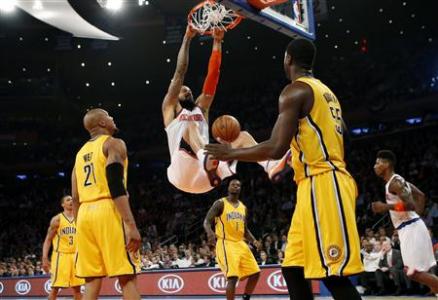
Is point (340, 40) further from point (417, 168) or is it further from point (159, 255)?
point (159, 255)

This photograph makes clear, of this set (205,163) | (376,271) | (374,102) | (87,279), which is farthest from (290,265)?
(374,102)

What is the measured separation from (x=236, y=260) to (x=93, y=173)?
4281mm

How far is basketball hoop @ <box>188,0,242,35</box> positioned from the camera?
5921 mm

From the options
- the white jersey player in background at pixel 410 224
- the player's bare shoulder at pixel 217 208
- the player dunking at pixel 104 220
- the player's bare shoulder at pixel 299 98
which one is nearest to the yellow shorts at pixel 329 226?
the player's bare shoulder at pixel 299 98

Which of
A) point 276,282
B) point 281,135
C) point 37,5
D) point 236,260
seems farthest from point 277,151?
point 37,5

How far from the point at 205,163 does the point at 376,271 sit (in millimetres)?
7177

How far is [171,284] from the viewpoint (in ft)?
45.1

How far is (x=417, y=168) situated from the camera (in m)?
17.0

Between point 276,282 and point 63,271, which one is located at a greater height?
point 63,271

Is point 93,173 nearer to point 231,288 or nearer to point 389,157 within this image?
point 389,157

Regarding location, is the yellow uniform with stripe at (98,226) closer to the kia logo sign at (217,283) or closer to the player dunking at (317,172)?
the player dunking at (317,172)

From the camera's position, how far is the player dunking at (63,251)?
A: 30.3 feet

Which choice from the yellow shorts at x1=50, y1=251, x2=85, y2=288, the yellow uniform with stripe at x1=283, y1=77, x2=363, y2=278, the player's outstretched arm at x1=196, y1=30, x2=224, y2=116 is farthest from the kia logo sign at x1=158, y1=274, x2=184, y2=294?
the yellow uniform with stripe at x1=283, y1=77, x2=363, y2=278

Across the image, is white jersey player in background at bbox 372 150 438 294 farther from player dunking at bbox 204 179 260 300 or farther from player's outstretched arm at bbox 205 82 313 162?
player's outstretched arm at bbox 205 82 313 162
